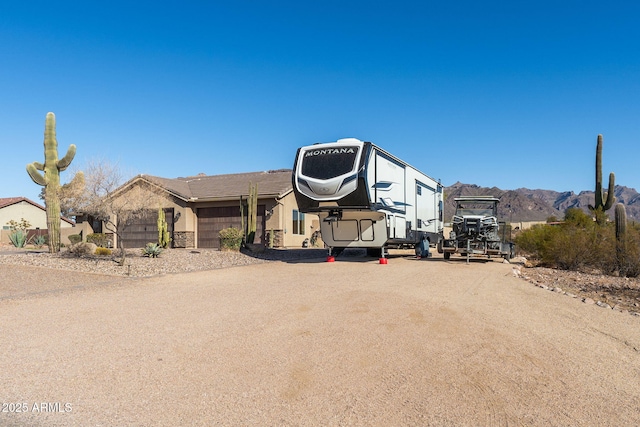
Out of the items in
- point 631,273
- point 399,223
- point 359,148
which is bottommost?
point 631,273

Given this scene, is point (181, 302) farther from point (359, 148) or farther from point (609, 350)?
point (359, 148)

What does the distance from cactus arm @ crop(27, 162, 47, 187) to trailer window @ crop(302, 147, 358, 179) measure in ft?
31.5

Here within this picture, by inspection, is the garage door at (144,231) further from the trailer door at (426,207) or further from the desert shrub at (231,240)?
the trailer door at (426,207)

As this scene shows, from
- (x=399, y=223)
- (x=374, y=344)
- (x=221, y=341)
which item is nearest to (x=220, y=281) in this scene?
(x=221, y=341)

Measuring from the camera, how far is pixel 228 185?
3072cm

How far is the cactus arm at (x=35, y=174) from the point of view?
1700 cm

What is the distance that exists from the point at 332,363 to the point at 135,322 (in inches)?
139

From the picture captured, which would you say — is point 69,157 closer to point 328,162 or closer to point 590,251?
point 328,162

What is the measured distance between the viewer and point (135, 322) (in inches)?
286

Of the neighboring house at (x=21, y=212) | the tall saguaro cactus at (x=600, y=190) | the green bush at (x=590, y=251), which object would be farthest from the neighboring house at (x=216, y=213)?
the neighboring house at (x=21, y=212)

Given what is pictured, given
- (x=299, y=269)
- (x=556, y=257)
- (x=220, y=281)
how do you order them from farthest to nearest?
(x=556, y=257), (x=299, y=269), (x=220, y=281)

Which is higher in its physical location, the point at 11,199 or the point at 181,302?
the point at 11,199

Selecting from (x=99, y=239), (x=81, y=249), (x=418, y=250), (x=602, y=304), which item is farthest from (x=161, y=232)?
(x=602, y=304)

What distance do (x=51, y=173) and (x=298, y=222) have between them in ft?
47.7
